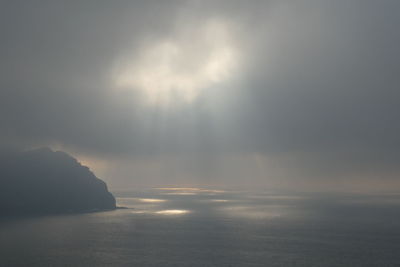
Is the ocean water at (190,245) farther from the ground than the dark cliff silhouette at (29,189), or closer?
closer

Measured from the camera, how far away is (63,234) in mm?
124500

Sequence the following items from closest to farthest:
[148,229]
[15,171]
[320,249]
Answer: [320,249] → [148,229] → [15,171]

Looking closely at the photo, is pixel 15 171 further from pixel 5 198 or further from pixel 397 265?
pixel 397 265

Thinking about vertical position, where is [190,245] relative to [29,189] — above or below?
below

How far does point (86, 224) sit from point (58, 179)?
5878 centimetres

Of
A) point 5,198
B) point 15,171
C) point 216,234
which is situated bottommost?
point 216,234

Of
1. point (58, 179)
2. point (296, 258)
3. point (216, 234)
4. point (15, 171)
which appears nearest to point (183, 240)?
point (216, 234)

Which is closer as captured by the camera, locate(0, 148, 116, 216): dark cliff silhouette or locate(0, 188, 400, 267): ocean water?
locate(0, 188, 400, 267): ocean water

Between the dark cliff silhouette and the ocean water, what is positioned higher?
the dark cliff silhouette

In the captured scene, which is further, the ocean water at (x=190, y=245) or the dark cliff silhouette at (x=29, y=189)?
the dark cliff silhouette at (x=29, y=189)

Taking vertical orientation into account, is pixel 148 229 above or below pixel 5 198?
below

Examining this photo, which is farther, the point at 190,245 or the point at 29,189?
the point at 29,189

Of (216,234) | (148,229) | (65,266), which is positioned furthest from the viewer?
(148,229)

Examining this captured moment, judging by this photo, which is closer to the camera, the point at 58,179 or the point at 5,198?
the point at 5,198
